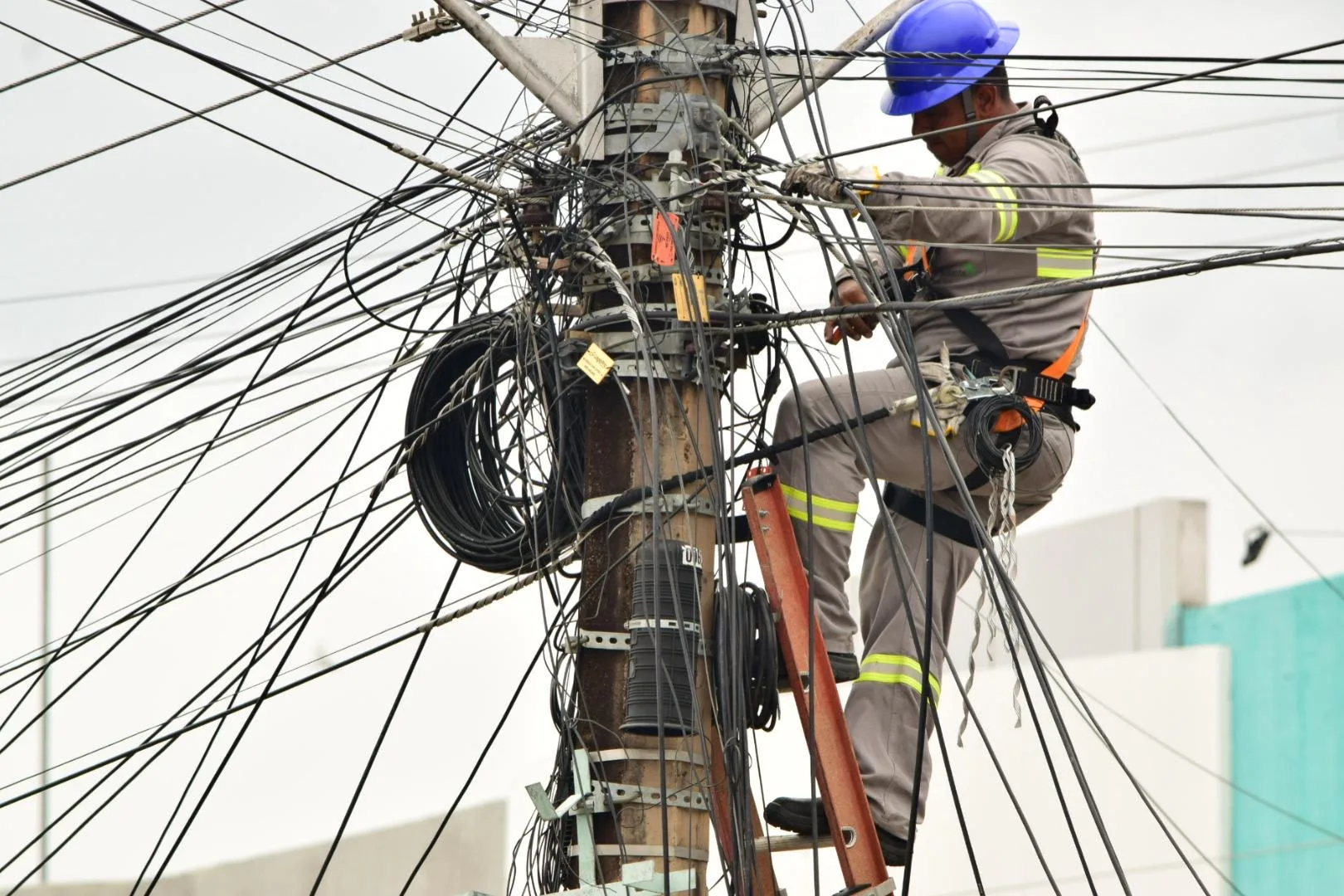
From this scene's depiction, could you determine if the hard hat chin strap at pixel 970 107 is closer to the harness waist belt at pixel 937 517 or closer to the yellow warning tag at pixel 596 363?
the harness waist belt at pixel 937 517

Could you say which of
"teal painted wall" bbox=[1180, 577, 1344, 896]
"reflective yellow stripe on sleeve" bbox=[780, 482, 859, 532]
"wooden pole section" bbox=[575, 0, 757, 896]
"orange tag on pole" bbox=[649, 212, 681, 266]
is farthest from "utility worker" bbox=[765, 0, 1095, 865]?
"teal painted wall" bbox=[1180, 577, 1344, 896]

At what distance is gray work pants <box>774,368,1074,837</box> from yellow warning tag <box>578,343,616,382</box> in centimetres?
51

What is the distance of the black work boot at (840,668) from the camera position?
4902 millimetres

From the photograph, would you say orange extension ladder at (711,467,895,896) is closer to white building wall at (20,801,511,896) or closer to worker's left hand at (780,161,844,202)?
worker's left hand at (780,161,844,202)

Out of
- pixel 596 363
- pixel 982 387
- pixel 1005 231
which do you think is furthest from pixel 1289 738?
pixel 596 363

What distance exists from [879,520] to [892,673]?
44cm

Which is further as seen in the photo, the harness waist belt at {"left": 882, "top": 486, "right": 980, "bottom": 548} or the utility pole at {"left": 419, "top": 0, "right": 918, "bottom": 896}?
the harness waist belt at {"left": 882, "top": 486, "right": 980, "bottom": 548}

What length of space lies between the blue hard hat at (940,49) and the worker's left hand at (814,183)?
2.82 feet

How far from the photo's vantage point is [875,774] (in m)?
4.95

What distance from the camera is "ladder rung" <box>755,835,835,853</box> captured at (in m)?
4.85

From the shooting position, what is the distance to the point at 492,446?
5.87 m

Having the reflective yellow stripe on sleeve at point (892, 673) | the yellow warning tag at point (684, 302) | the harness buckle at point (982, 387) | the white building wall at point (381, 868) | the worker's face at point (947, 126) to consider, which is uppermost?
the worker's face at point (947, 126)

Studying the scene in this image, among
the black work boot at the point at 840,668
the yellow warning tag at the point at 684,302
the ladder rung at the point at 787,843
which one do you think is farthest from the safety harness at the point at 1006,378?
the ladder rung at the point at 787,843

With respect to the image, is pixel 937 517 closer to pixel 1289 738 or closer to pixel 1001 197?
pixel 1001 197
